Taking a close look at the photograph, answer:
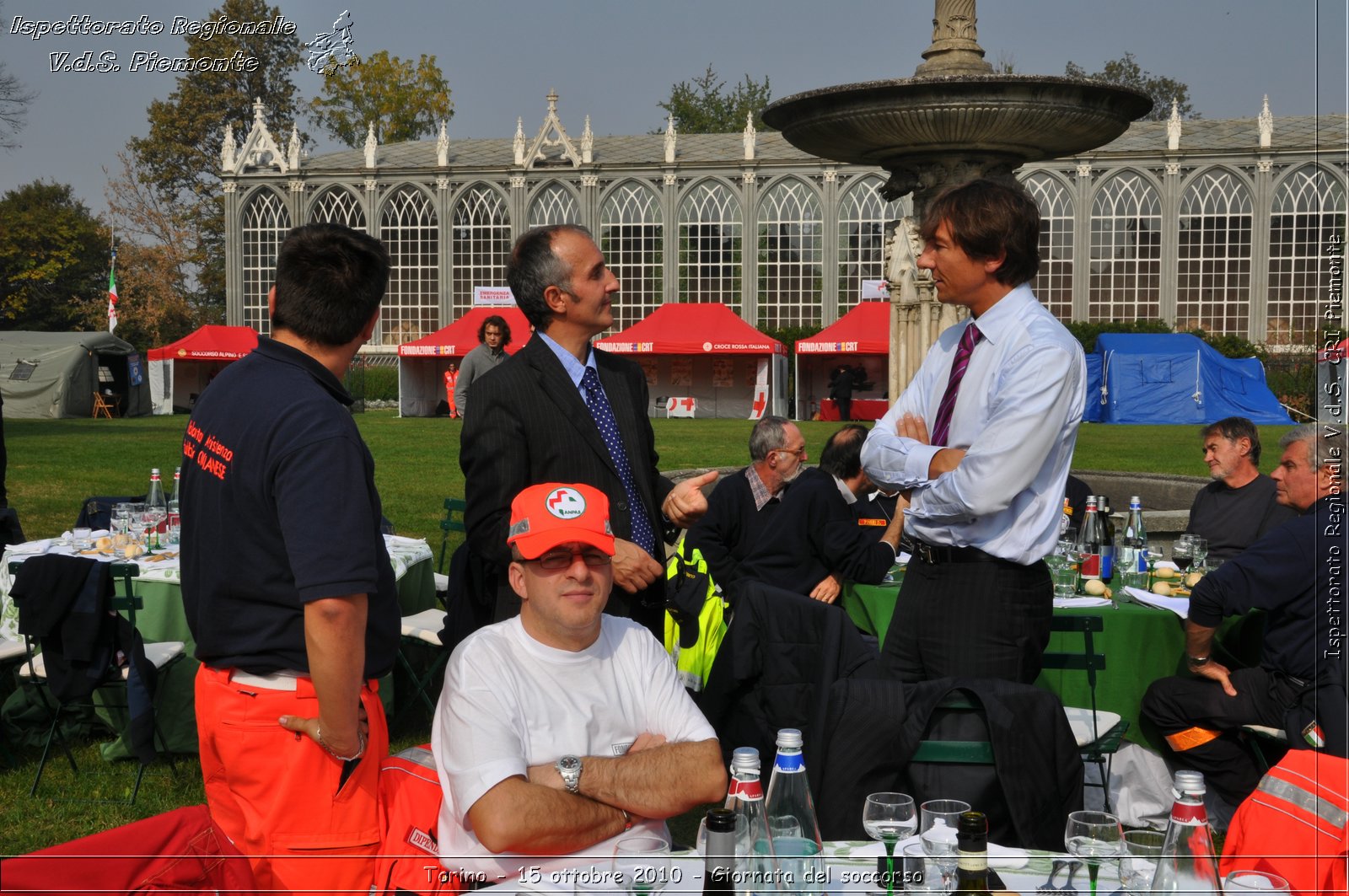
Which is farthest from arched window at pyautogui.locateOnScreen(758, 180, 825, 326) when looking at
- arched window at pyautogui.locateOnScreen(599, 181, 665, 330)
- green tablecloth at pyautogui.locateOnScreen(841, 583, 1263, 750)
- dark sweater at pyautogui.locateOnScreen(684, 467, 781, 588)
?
green tablecloth at pyautogui.locateOnScreen(841, 583, 1263, 750)

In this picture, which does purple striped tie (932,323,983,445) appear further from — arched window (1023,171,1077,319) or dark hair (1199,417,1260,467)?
arched window (1023,171,1077,319)

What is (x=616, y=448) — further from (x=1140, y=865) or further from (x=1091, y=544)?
(x=1091, y=544)

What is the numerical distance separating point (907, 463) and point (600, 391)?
3.26ft

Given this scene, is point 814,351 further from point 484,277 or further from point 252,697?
point 252,697

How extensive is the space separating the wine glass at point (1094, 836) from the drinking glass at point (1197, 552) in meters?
4.50

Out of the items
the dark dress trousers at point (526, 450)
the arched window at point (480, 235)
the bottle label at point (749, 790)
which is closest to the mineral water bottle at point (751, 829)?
the bottle label at point (749, 790)

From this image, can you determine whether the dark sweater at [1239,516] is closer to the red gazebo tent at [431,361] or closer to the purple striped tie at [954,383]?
the purple striped tie at [954,383]

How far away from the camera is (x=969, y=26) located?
11.3 m

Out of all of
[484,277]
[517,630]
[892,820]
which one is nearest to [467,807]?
[517,630]

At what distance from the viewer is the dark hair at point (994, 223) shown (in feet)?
11.4

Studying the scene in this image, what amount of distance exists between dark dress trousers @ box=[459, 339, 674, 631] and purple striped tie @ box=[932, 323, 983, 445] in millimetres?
986

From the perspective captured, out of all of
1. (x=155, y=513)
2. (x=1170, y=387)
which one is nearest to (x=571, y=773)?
(x=155, y=513)

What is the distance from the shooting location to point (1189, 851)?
213 centimetres

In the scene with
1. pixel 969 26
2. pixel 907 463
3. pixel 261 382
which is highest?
pixel 969 26
